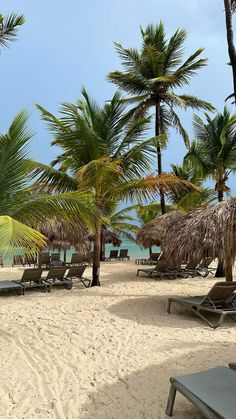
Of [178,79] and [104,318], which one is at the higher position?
[178,79]

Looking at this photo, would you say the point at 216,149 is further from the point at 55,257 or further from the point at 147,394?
the point at 147,394

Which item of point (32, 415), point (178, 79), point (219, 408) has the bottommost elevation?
point (32, 415)

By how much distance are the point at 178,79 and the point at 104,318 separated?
12069mm

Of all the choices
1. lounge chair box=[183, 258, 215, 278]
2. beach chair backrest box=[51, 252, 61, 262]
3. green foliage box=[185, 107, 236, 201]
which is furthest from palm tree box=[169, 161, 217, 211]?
beach chair backrest box=[51, 252, 61, 262]

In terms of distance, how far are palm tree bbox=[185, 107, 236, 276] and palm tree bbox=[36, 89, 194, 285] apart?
328cm

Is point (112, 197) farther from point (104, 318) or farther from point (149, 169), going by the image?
point (104, 318)

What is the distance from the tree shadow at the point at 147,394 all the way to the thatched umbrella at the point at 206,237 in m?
2.94

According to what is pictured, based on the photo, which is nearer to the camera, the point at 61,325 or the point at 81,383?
the point at 81,383

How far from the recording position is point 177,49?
15422 millimetres

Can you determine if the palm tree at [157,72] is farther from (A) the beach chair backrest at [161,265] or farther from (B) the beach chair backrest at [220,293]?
(B) the beach chair backrest at [220,293]

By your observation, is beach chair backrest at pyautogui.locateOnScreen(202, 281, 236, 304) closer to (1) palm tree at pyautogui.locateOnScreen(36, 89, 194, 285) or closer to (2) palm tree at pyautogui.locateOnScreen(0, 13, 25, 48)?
(1) palm tree at pyautogui.locateOnScreen(36, 89, 194, 285)

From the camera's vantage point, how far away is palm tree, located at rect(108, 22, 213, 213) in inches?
595

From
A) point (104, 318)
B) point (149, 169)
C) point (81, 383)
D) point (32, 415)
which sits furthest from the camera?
point (149, 169)

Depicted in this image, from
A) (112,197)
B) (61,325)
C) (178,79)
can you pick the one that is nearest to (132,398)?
(61,325)
